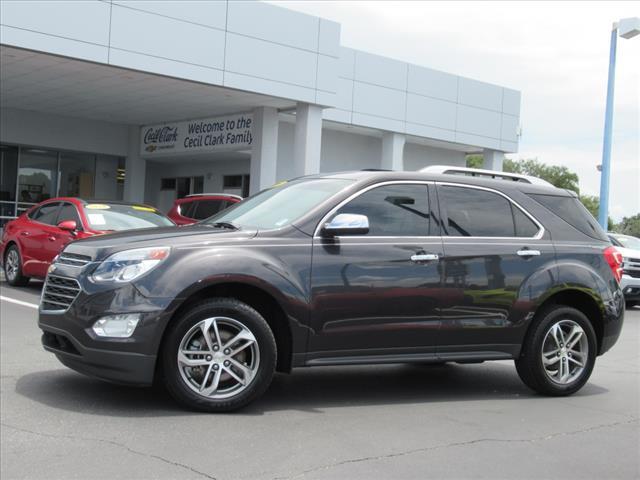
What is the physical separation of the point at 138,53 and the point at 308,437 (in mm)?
14188

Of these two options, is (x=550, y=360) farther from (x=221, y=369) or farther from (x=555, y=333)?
(x=221, y=369)

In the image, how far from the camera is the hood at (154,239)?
536cm

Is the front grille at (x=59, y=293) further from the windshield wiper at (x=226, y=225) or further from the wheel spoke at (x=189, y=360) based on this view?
the windshield wiper at (x=226, y=225)

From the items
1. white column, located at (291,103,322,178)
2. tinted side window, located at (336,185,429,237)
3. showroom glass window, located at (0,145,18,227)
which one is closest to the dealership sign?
white column, located at (291,103,322,178)

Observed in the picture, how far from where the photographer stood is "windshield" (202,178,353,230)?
596cm

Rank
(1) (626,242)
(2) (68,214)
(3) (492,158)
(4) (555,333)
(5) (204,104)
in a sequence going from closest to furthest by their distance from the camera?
(4) (555,333), (2) (68,214), (1) (626,242), (5) (204,104), (3) (492,158)

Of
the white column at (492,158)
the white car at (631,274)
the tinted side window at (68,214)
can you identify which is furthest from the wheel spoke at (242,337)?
the white column at (492,158)

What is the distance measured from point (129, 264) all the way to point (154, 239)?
0.89ft

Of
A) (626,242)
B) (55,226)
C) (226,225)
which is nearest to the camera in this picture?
(226,225)

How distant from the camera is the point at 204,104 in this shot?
22.0 metres

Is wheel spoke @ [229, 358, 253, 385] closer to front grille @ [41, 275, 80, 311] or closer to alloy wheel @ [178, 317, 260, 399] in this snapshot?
alloy wheel @ [178, 317, 260, 399]

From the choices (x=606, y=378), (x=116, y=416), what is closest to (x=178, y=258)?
(x=116, y=416)

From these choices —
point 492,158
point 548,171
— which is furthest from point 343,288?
point 548,171

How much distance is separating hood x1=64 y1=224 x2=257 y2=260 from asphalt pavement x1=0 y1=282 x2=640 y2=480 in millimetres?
1085
